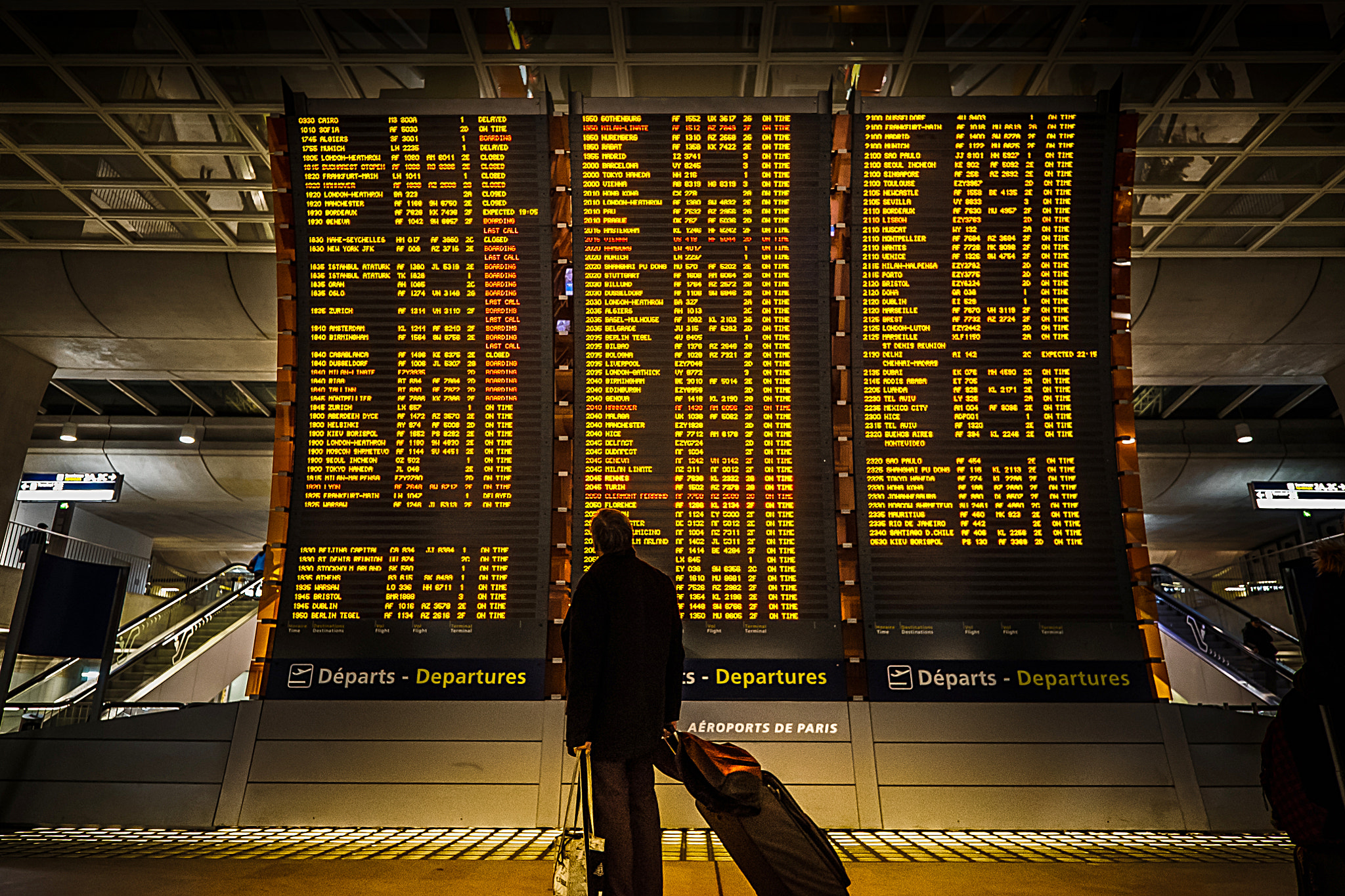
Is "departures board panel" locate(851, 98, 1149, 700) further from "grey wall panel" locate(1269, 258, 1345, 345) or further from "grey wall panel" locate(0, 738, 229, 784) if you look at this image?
"grey wall panel" locate(1269, 258, 1345, 345)

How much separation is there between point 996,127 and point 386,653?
21.8ft

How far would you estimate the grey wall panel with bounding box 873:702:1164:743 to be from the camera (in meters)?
5.98

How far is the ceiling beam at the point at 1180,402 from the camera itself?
16.8 m

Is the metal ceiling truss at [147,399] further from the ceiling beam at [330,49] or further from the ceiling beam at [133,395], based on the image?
the ceiling beam at [330,49]

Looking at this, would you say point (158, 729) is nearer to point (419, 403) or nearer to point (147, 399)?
point (419, 403)

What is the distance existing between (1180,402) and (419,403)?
1718 cm

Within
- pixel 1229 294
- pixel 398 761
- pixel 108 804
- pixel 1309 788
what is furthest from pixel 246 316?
pixel 1229 294

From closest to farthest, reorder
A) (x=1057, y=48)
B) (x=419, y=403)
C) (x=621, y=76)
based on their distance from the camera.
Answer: (x=419, y=403), (x=1057, y=48), (x=621, y=76)

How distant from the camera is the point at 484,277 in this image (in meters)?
6.68

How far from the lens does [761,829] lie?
3217mm

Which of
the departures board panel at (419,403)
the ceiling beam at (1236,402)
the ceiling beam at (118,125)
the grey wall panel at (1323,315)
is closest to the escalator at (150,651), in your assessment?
the departures board panel at (419,403)

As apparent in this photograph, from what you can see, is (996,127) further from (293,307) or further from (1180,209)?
(293,307)

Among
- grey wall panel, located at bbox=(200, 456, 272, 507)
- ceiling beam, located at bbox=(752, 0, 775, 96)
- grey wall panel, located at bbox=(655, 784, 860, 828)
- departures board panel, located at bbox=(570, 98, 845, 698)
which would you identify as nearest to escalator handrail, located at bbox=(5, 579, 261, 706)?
grey wall panel, located at bbox=(200, 456, 272, 507)

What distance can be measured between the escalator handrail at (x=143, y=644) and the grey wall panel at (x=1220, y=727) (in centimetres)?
1120
